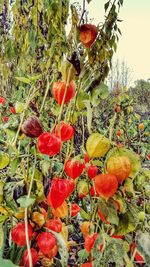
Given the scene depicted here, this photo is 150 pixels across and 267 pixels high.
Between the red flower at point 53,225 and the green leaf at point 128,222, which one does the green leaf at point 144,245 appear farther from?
the red flower at point 53,225

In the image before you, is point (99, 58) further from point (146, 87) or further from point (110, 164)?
point (146, 87)

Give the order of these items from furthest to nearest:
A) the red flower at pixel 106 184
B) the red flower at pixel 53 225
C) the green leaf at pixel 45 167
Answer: the green leaf at pixel 45 167 < the red flower at pixel 53 225 < the red flower at pixel 106 184

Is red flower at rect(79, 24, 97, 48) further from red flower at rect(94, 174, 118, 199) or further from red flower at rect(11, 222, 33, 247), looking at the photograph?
red flower at rect(11, 222, 33, 247)

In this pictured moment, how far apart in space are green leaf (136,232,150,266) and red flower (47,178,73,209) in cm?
17

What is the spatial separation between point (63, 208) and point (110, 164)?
0.53ft

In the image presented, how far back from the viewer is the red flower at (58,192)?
26.8 inches

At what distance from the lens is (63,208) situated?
2.48 feet

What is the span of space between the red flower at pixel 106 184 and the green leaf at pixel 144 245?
0.13 m

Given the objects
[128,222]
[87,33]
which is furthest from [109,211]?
[87,33]

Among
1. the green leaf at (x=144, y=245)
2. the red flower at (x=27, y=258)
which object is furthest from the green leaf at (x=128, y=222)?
the red flower at (x=27, y=258)

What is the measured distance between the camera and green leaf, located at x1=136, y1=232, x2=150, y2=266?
715 millimetres

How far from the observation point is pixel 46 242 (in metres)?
0.70

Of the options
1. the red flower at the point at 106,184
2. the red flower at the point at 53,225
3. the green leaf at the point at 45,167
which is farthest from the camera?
the green leaf at the point at 45,167

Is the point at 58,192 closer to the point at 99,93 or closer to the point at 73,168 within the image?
the point at 73,168
